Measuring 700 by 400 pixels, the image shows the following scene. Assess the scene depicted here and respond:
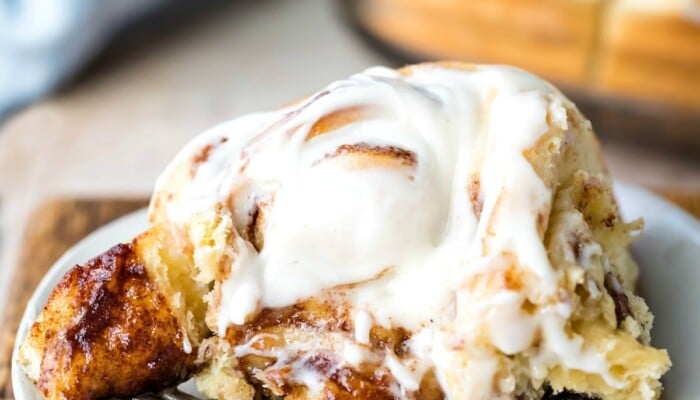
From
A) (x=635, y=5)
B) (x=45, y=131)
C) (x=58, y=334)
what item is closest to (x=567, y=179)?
(x=58, y=334)

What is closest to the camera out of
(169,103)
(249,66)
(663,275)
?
(663,275)

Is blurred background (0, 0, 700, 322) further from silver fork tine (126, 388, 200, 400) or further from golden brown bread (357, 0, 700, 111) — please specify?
silver fork tine (126, 388, 200, 400)

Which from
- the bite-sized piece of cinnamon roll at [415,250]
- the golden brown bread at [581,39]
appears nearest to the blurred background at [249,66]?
the golden brown bread at [581,39]

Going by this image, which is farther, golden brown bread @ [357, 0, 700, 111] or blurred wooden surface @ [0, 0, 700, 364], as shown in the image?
blurred wooden surface @ [0, 0, 700, 364]

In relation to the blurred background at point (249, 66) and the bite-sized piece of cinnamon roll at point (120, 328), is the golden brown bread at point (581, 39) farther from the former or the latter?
the bite-sized piece of cinnamon roll at point (120, 328)

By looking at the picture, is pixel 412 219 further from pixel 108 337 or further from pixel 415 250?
pixel 108 337

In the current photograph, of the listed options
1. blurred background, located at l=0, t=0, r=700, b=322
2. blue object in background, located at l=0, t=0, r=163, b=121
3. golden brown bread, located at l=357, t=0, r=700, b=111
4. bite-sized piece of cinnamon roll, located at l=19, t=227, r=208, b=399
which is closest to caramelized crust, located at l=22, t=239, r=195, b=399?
bite-sized piece of cinnamon roll, located at l=19, t=227, r=208, b=399

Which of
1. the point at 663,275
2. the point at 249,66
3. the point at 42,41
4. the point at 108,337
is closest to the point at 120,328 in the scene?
the point at 108,337

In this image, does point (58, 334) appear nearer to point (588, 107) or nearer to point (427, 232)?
point (427, 232)
